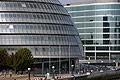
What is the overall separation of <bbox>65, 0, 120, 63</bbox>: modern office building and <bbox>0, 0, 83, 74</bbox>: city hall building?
2481 inches

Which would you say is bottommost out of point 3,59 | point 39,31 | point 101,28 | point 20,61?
point 20,61

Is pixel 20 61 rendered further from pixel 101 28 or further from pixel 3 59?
pixel 101 28

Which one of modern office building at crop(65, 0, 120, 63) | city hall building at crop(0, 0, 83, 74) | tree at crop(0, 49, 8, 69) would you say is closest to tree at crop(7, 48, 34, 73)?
tree at crop(0, 49, 8, 69)

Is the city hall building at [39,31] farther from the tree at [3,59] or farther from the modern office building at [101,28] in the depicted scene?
the modern office building at [101,28]

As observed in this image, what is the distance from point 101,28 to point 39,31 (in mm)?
69534

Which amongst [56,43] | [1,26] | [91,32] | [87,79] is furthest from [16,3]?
[91,32]

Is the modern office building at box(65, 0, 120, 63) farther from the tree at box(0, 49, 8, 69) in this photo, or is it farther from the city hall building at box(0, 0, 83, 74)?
the tree at box(0, 49, 8, 69)

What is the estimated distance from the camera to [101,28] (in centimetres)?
16625

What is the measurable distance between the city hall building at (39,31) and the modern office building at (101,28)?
2481 inches

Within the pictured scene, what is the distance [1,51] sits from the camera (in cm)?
9088

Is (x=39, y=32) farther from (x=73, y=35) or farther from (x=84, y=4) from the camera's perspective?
(x=84, y=4)

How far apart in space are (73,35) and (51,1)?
32.7 feet

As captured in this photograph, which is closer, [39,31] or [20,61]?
[20,61]

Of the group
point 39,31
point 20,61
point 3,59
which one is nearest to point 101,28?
point 39,31
